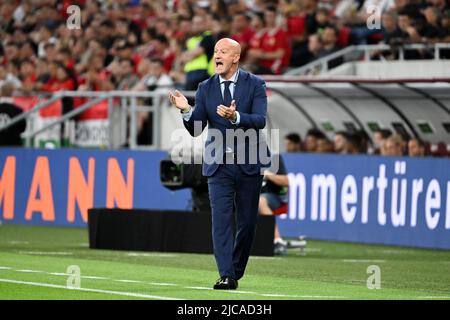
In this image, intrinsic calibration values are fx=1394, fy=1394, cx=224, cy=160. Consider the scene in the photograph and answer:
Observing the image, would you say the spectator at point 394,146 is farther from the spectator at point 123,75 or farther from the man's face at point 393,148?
the spectator at point 123,75

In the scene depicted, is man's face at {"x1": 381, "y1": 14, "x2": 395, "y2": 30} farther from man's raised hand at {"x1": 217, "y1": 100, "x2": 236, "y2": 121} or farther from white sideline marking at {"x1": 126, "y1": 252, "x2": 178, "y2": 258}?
man's raised hand at {"x1": 217, "y1": 100, "x2": 236, "y2": 121}

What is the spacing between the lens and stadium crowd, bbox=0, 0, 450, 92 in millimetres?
24406

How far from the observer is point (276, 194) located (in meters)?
19.3

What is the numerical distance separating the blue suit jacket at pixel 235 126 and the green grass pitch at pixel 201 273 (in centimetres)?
119

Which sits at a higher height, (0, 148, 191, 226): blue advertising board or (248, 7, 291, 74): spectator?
(248, 7, 291, 74): spectator

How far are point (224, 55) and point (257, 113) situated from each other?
62 cm

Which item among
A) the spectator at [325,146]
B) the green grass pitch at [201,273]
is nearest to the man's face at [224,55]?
the green grass pitch at [201,273]

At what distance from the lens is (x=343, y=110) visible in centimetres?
2270

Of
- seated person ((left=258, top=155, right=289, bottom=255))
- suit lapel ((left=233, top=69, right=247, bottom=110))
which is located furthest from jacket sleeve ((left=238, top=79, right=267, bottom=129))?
seated person ((left=258, top=155, right=289, bottom=255))

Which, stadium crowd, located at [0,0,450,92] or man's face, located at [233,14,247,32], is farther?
man's face, located at [233,14,247,32]

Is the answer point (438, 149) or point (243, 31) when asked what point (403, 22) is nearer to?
point (438, 149)

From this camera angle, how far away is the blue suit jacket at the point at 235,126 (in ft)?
42.2

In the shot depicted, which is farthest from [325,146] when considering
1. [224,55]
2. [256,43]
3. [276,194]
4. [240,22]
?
[224,55]

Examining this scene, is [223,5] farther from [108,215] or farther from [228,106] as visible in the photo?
[228,106]
